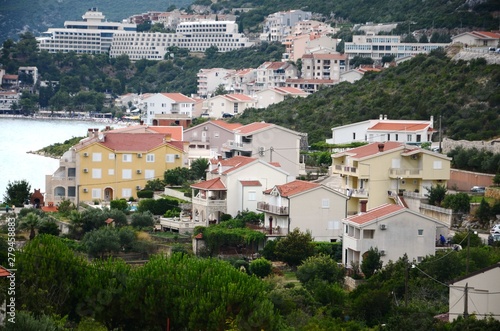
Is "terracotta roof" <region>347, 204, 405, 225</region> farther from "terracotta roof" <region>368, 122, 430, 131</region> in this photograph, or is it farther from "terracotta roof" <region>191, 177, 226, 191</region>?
"terracotta roof" <region>368, 122, 430, 131</region>

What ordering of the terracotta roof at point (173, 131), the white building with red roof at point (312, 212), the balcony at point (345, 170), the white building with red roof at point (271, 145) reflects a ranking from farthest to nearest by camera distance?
1. the terracotta roof at point (173, 131)
2. the white building with red roof at point (271, 145)
3. the balcony at point (345, 170)
4. the white building with red roof at point (312, 212)

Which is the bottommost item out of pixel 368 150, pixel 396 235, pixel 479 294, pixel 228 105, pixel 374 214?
pixel 479 294

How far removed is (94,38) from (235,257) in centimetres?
12420

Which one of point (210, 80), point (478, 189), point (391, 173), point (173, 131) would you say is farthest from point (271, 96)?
point (391, 173)

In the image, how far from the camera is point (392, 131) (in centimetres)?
4522

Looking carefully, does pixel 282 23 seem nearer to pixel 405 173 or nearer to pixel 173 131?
pixel 173 131

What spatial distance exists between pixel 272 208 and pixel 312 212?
1.03 m

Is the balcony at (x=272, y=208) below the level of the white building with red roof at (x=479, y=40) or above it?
below

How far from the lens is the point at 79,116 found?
11531 cm

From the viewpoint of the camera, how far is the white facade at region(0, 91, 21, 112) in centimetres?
11994

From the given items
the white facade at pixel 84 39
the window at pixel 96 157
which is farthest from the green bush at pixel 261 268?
the white facade at pixel 84 39

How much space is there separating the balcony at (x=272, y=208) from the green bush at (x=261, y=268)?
12.3 feet

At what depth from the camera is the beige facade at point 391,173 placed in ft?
113

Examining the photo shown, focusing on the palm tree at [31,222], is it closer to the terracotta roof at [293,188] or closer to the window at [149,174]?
the terracotta roof at [293,188]
